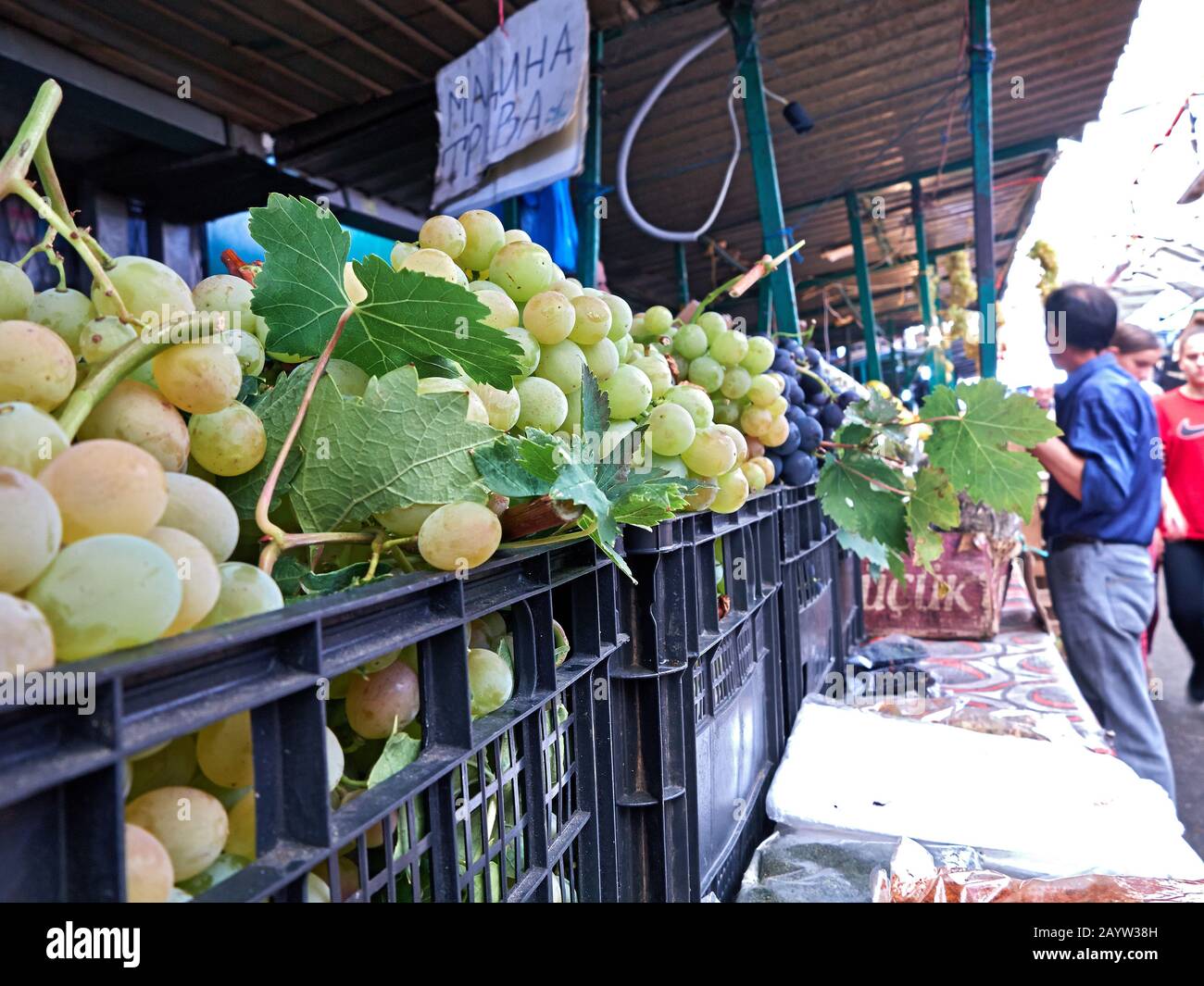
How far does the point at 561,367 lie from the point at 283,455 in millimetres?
404

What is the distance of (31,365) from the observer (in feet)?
1.63

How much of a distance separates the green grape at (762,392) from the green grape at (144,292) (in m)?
1.27

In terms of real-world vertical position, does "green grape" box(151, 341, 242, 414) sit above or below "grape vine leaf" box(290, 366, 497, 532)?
above

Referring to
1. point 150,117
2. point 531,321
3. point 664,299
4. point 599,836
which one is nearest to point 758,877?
point 599,836

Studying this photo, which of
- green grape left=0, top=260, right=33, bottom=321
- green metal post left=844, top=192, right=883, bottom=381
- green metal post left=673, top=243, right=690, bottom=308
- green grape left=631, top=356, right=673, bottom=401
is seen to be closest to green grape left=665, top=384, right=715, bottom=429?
green grape left=631, top=356, right=673, bottom=401

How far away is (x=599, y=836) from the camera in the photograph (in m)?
0.94

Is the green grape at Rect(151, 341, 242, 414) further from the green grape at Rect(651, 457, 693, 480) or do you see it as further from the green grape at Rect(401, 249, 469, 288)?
the green grape at Rect(651, 457, 693, 480)

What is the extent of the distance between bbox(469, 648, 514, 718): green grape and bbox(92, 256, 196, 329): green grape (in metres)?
0.35

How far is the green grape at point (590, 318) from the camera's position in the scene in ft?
3.21

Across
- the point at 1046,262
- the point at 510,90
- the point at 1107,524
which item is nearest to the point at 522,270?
the point at 510,90

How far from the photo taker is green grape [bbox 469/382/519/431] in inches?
31.3

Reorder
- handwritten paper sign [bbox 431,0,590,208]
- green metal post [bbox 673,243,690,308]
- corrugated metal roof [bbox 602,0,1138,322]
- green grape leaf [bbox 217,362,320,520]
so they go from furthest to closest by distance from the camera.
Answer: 1. green metal post [bbox 673,243,690,308]
2. corrugated metal roof [bbox 602,0,1138,322]
3. handwritten paper sign [bbox 431,0,590,208]
4. green grape leaf [bbox 217,362,320,520]
